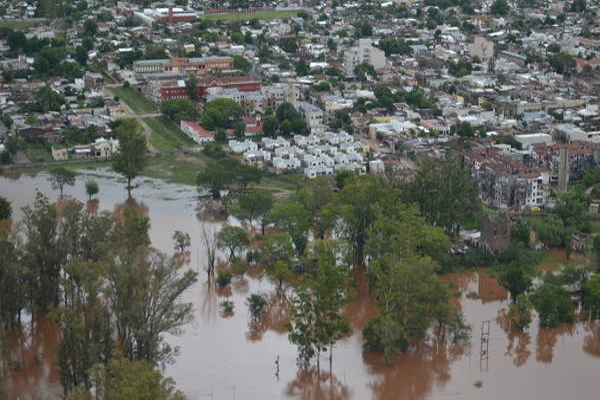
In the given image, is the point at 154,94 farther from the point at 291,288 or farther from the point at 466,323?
the point at 466,323

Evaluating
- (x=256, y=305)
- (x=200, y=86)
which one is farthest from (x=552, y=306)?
(x=200, y=86)

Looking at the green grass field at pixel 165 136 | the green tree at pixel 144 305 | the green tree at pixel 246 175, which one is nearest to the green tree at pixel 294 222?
the green tree at pixel 246 175

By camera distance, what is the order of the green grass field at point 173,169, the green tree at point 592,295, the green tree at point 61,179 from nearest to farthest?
the green tree at point 592,295, the green tree at point 61,179, the green grass field at point 173,169

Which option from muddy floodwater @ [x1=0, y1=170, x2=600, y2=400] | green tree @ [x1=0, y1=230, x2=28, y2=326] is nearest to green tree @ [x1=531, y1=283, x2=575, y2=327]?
muddy floodwater @ [x1=0, y1=170, x2=600, y2=400]

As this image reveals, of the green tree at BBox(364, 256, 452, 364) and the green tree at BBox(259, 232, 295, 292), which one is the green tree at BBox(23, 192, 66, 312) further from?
the green tree at BBox(364, 256, 452, 364)

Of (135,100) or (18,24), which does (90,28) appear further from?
(135,100)

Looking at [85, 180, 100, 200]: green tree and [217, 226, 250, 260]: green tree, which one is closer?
[217, 226, 250, 260]: green tree

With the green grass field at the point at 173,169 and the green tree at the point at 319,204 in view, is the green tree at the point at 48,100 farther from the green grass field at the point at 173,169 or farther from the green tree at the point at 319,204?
the green tree at the point at 319,204
